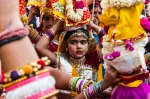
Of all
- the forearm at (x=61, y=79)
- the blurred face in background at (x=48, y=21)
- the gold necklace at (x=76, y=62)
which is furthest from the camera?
the blurred face in background at (x=48, y=21)

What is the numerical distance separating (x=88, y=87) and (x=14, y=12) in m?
1.05

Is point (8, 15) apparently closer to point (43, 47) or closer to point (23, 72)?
point (23, 72)

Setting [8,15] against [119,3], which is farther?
[119,3]

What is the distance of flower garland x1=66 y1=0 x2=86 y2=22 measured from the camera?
3.07m

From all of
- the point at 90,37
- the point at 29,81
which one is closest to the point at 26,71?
the point at 29,81

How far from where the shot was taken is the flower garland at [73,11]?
10.1ft

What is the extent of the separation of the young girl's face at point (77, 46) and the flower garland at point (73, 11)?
0.25 meters

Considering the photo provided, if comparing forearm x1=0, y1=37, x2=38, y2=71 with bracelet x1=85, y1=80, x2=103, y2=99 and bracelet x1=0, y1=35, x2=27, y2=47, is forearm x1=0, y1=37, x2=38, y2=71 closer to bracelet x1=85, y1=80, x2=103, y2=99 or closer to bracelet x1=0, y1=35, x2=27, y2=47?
bracelet x1=0, y1=35, x2=27, y2=47

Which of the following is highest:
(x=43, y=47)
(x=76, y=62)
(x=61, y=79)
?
(x=61, y=79)

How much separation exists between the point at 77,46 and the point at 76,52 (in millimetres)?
55

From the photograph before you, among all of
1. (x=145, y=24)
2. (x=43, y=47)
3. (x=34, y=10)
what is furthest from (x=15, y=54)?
(x=34, y=10)

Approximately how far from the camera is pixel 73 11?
122 inches

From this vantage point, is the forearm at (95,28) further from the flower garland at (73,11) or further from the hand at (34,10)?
the hand at (34,10)

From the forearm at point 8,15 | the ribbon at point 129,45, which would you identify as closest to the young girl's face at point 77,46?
the ribbon at point 129,45
